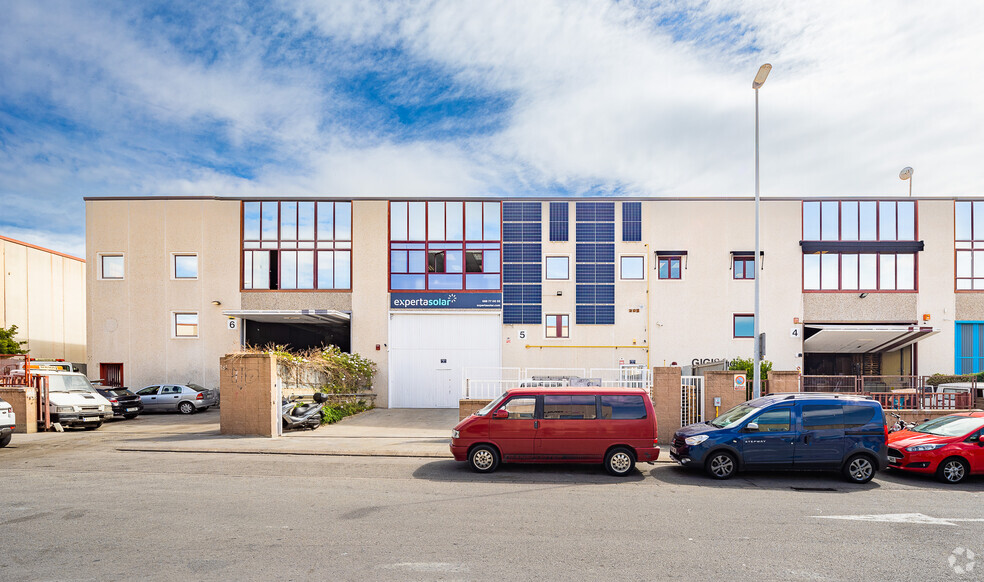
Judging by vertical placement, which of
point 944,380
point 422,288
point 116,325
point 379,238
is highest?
point 379,238

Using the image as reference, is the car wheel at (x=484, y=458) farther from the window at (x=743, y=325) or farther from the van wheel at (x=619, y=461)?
the window at (x=743, y=325)

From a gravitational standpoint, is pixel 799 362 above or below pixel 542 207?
below

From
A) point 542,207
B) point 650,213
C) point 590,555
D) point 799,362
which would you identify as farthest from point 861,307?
point 590,555

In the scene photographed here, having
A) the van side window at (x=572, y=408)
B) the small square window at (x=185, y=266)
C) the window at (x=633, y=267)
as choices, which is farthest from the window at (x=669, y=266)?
the small square window at (x=185, y=266)

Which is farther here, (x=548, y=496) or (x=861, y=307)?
(x=861, y=307)

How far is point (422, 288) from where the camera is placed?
26312 mm

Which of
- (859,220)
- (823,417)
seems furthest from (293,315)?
(859,220)

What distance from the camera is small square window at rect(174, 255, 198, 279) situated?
→ 26.7 metres

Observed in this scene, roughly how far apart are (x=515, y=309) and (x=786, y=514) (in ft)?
61.7

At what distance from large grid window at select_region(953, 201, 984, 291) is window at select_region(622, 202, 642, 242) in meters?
14.3

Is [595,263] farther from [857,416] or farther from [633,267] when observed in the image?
[857,416]

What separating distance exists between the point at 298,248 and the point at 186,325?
254 inches

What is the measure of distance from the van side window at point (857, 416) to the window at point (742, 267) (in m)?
16.4

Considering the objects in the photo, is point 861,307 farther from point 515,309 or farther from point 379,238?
point 379,238
